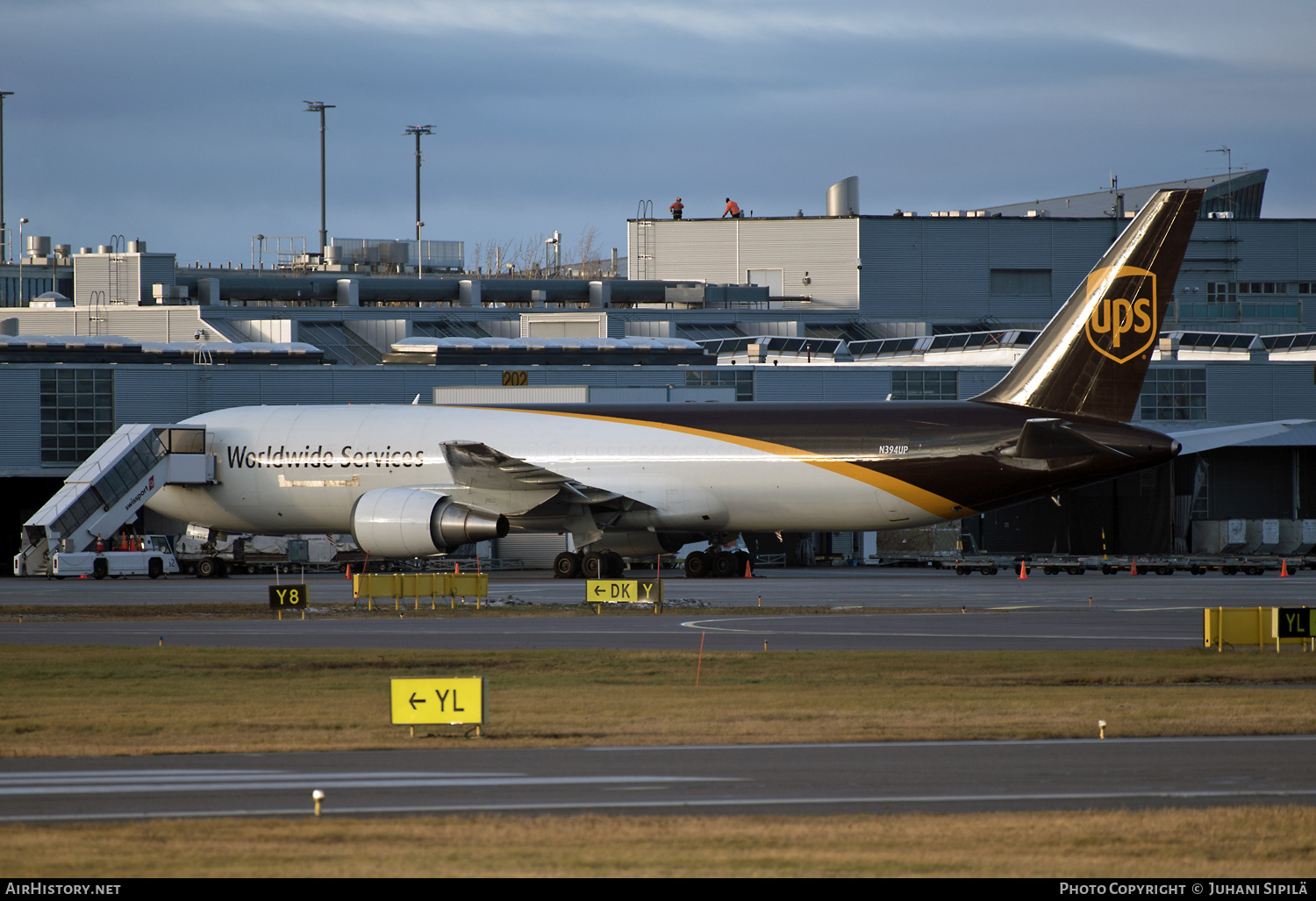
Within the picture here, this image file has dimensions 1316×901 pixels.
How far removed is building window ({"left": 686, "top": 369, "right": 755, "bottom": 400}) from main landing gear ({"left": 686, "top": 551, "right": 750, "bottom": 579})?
14370 millimetres

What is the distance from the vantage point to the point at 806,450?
40.9 m

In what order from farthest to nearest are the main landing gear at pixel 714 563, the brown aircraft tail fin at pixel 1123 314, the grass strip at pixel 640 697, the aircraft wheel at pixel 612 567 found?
the main landing gear at pixel 714 563 < the aircraft wheel at pixel 612 567 < the brown aircraft tail fin at pixel 1123 314 < the grass strip at pixel 640 697

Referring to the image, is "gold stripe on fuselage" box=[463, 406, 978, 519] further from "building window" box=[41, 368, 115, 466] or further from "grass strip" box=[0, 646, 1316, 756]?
"building window" box=[41, 368, 115, 466]

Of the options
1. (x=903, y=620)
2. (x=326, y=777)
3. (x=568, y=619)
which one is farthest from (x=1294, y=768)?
(x=568, y=619)

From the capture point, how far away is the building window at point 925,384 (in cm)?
5897

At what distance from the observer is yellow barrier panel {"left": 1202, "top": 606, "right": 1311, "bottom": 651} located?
23.1 metres

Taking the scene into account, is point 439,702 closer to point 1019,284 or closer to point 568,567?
point 568,567

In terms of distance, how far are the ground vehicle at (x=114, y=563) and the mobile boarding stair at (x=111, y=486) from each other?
644 mm

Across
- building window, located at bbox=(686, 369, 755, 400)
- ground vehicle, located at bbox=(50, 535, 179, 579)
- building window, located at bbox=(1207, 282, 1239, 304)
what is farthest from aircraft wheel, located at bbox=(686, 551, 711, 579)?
building window, located at bbox=(1207, 282, 1239, 304)

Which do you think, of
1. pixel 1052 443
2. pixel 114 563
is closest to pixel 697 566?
pixel 1052 443

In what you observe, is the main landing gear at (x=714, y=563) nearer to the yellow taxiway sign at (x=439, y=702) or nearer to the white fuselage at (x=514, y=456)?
the white fuselage at (x=514, y=456)

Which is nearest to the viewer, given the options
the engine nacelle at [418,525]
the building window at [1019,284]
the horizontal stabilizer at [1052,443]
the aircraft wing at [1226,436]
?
the horizontal stabilizer at [1052,443]

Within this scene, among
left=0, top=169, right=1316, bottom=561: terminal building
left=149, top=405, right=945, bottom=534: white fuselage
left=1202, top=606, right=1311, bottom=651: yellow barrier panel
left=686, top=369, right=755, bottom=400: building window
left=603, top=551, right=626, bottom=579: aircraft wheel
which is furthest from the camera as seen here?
left=686, top=369, right=755, bottom=400: building window

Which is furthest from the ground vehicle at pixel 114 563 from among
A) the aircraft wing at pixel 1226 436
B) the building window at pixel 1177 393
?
the building window at pixel 1177 393
